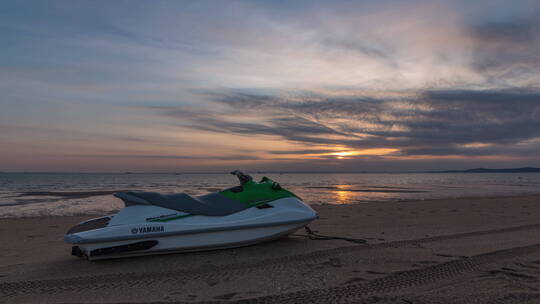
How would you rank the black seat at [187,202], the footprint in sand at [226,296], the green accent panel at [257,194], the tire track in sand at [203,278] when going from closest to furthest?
the footprint in sand at [226,296] → the tire track in sand at [203,278] → the black seat at [187,202] → the green accent panel at [257,194]

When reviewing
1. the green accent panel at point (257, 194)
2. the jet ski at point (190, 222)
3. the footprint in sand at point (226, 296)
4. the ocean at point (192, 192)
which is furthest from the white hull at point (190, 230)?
the ocean at point (192, 192)

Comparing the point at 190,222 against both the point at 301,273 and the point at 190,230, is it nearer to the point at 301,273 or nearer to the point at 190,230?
the point at 190,230

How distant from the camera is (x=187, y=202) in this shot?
5426 millimetres

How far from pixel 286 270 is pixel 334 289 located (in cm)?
90

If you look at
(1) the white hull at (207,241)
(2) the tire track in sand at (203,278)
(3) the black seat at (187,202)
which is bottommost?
(2) the tire track in sand at (203,278)

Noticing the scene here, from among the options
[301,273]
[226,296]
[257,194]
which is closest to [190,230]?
[257,194]

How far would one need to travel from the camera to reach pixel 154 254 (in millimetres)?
5168

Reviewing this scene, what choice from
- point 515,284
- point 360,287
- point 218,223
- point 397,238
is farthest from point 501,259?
point 218,223

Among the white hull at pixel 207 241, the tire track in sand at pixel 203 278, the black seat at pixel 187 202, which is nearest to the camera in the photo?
the tire track in sand at pixel 203 278

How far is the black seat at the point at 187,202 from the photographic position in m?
5.22

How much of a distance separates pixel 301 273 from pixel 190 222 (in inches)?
72.5

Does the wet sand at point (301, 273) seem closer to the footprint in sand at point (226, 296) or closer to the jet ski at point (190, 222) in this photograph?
the footprint in sand at point (226, 296)

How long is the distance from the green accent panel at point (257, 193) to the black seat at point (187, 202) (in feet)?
0.39

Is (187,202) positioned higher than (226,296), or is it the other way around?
(187,202)
